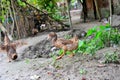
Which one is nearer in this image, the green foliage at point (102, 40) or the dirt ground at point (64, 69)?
the dirt ground at point (64, 69)

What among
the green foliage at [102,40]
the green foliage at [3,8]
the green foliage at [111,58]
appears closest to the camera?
the green foliage at [111,58]

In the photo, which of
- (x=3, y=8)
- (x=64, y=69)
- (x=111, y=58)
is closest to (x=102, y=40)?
(x=111, y=58)

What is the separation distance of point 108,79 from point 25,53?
2967mm

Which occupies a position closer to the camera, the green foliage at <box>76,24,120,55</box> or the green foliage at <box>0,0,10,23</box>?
the green foliage at <box>76,24,120,55</box>

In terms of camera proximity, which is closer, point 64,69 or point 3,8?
point 64,69

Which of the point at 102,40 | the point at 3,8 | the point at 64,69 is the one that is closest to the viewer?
the point at 64,69

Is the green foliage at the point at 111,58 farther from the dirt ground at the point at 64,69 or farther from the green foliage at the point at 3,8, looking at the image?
the green foliage at the point at 3,8

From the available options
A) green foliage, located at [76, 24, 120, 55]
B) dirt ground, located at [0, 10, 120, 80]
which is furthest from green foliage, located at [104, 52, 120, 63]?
green foliage, located at [76, 24, 120, 55]

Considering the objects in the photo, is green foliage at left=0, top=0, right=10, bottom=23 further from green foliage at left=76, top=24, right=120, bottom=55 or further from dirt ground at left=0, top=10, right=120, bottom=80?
green foliage at left=76, top=24, right=120, bottom=55

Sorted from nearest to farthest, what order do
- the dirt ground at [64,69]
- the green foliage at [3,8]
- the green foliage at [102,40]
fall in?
1. the dirt ground at [64,69]
2. the green foliage at [102,40]
3. the green foliage at [3,8]

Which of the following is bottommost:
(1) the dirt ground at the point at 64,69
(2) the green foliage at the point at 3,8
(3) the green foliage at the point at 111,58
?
(1) the dirt ground at the point at 64,69

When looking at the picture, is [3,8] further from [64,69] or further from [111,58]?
[111,58]

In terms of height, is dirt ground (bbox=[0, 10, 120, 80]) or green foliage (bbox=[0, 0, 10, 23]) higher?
green foliage (bbox=[0, 0, 10, 23])

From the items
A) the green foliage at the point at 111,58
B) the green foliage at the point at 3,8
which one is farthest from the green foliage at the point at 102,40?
the green foliage at the point at 3,8
